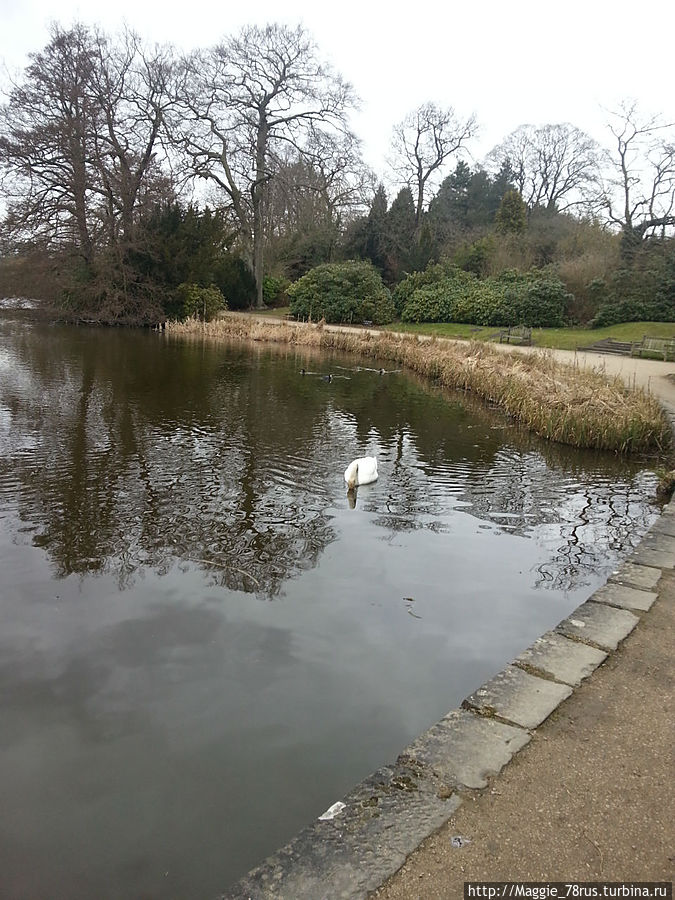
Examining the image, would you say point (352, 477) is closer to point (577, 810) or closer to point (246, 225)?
point (577, 810)

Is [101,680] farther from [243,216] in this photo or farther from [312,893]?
[243,216]

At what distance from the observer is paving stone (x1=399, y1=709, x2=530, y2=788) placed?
2158mm

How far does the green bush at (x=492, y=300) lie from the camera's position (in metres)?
24.4

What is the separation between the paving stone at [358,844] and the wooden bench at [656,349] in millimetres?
18295

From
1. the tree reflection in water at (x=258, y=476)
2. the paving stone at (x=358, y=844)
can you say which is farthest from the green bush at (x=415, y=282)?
the paving stone at (x=358, y=844)

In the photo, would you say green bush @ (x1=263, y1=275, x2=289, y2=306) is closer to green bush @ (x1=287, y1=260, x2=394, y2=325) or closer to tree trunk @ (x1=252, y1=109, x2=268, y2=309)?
tree trunk @ (x1=252, y1=109, x2=268, y2=309)

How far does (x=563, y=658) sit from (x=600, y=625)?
45 cm

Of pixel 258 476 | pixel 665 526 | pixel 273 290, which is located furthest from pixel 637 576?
pixel 273 290

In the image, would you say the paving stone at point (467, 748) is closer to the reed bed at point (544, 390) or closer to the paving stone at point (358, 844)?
the paving stone at point (358, 844)

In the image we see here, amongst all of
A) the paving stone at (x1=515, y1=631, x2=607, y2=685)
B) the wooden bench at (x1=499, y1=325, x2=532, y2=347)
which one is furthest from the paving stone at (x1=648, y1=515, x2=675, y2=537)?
the wooden bench at (x1=499, y1=325, x2=532, y2=347)

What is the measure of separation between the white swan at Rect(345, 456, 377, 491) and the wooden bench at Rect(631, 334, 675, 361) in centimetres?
1423

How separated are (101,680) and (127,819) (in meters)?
0.95

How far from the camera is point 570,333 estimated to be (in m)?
23.1

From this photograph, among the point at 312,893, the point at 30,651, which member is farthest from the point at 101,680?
the point at 312,893
